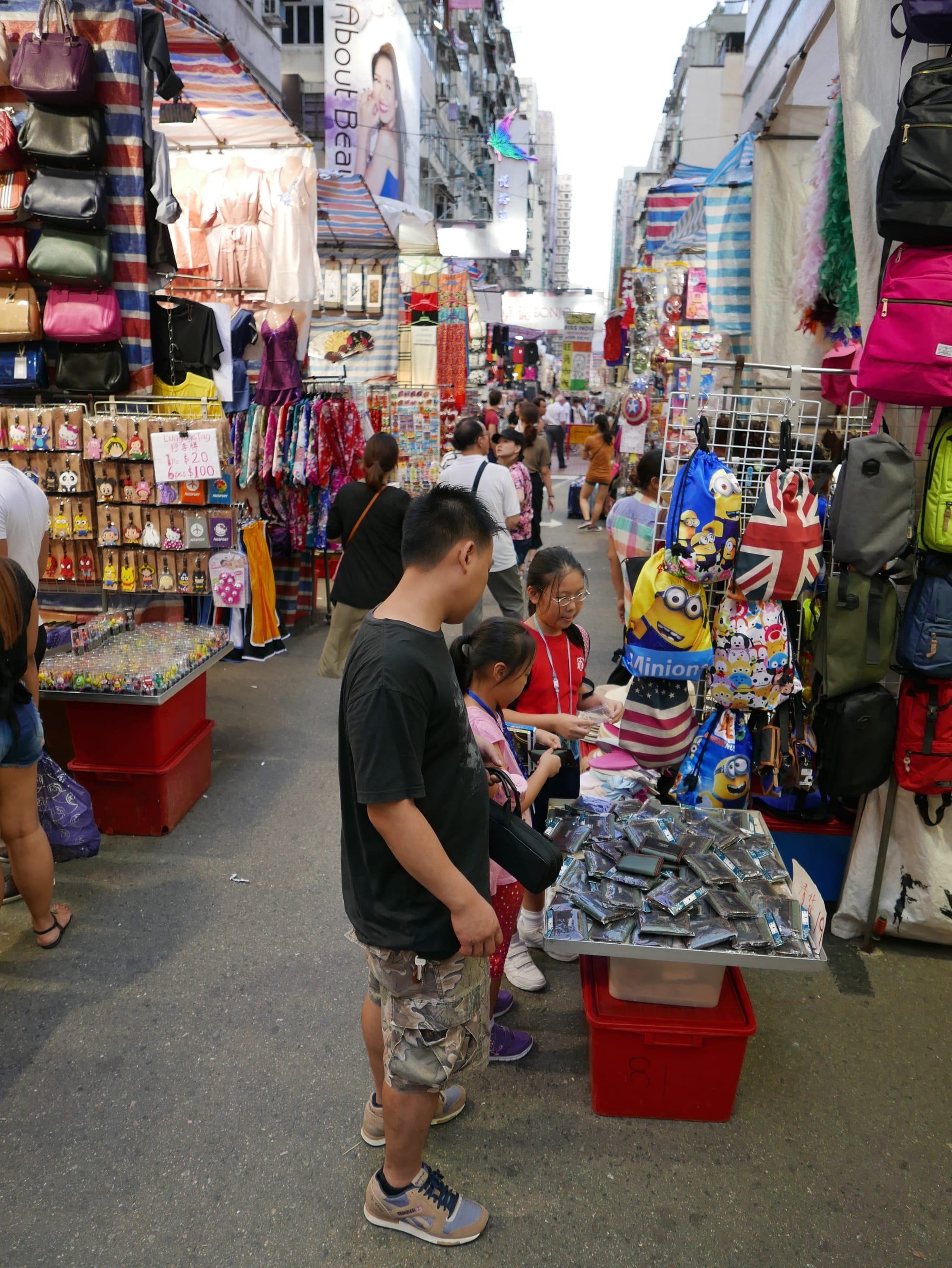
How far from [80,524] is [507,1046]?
3980 millimetres

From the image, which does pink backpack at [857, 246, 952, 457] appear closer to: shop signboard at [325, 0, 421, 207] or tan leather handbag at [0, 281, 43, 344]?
tan leather handbag at [0, 281, 43, 344]

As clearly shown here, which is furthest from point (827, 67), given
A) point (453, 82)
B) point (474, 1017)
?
point (453, 82)

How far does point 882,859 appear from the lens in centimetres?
339

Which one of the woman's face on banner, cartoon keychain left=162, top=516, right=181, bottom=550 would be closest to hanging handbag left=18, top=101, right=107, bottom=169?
cartoon keychain left=162, top=516, right=181, bottom=550

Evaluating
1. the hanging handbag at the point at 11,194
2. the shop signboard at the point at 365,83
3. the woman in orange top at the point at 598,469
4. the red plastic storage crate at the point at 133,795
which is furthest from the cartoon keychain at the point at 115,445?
the shop signboard at the point at 365,83

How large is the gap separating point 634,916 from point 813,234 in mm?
3199

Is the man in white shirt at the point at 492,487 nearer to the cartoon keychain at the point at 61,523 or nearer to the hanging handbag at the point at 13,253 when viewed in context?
the cartoon keychain at the point at 61,523

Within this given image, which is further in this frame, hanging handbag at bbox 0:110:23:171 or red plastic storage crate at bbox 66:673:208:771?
hanging handbag at bbox 0:110:23:171

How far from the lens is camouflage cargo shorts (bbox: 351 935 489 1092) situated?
1.99 metres

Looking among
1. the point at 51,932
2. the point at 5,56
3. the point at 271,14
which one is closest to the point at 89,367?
the point at 5,56

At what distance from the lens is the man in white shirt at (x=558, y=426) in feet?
66.6

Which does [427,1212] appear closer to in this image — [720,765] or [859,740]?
[720,765]

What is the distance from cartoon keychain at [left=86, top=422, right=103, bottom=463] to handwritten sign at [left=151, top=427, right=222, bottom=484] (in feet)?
0.97

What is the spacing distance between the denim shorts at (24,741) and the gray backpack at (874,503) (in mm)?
2855
